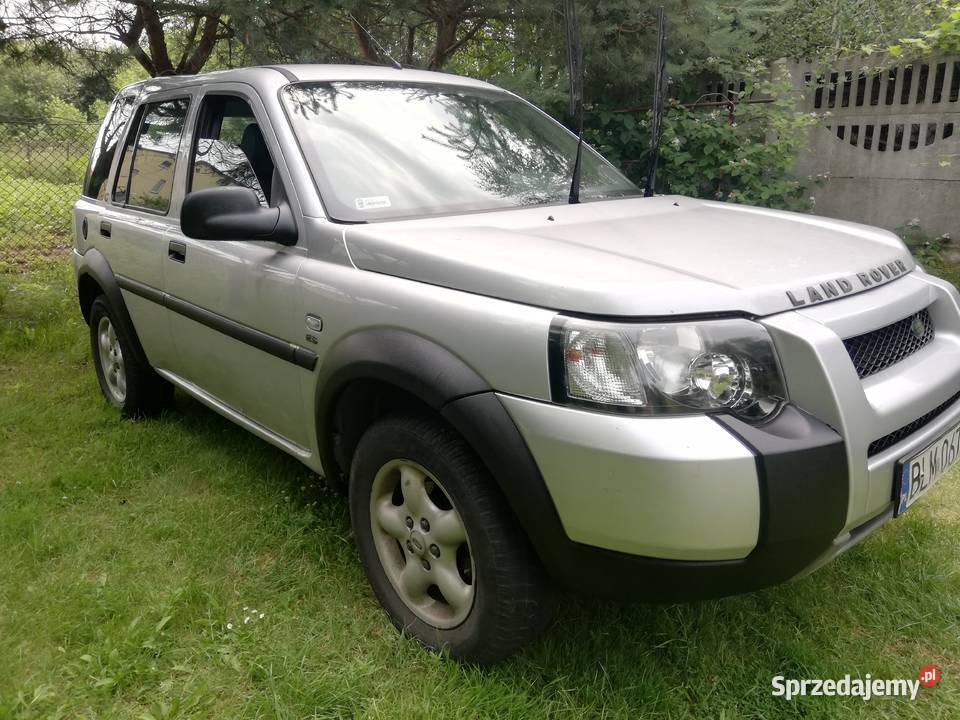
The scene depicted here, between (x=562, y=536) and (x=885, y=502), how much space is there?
0.82 meters

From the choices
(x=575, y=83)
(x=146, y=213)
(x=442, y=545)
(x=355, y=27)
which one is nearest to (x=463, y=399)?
(x=442, y=545)

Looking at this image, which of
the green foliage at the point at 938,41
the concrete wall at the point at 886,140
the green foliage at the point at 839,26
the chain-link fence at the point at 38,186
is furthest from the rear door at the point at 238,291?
the chain-link fence at the point at 38,186

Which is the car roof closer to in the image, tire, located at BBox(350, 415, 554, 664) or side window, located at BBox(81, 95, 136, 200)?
side window, located at BBox(81, 95, 136, 200)

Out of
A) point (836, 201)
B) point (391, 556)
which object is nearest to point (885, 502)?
point (391, 556)

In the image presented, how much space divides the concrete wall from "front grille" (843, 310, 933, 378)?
4.58 m

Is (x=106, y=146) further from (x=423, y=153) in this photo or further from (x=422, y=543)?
(x=422, y=543)

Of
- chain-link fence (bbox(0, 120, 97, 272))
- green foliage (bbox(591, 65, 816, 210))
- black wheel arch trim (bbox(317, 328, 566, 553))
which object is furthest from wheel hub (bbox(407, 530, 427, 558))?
chain-link fence (bbox(0, 120, 97, 272))

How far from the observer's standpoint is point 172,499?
3428 mm

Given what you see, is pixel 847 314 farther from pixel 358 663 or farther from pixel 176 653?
pixel 176 653

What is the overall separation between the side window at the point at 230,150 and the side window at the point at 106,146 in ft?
3.60

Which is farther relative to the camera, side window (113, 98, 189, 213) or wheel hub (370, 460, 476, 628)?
side window (113, 98, 189, 213)

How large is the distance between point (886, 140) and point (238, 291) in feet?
19.4

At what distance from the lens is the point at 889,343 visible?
2170mm

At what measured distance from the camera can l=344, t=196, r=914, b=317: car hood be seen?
6.17 feet
